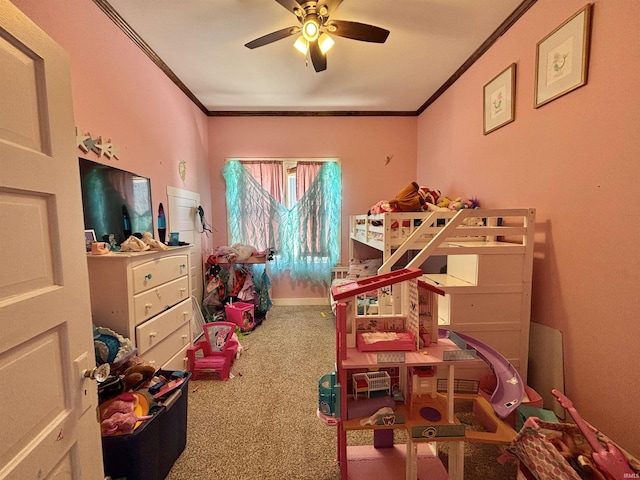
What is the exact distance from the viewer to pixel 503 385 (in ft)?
4.08

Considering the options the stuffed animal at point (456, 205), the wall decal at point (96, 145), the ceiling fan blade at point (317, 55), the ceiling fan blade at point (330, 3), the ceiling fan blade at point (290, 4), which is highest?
the ceiling fan blade at point (330, 3)

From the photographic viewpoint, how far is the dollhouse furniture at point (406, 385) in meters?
1.02

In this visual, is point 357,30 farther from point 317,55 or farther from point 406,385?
point 406,385

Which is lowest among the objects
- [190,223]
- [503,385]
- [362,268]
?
[503,385]

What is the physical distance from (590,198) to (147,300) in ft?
8.24

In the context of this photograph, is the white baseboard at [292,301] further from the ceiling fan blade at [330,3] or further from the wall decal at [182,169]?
the ceiling fan blade at [330,3]

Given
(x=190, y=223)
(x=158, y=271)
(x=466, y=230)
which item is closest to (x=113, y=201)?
(x=158, y=271)

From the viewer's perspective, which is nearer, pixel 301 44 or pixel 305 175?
pixel 301 44

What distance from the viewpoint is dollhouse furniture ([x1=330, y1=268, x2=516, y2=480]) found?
1.02m

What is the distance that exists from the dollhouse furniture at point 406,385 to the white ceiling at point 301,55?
1.96 meters

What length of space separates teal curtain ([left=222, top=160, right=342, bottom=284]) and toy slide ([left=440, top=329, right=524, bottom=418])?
8.30 ft

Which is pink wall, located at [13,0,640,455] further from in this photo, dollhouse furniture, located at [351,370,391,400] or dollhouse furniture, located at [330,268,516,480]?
dollhouse furniture, located at [351,370,391,400]

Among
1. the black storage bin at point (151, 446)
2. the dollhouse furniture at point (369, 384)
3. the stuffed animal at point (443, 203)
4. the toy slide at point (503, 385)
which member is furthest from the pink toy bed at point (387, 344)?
the stuffed animal at point (443, 203)

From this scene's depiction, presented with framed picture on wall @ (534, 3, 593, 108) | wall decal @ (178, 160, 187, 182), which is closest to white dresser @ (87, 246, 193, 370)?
wall decal @ (178, 160, 187, 182)
